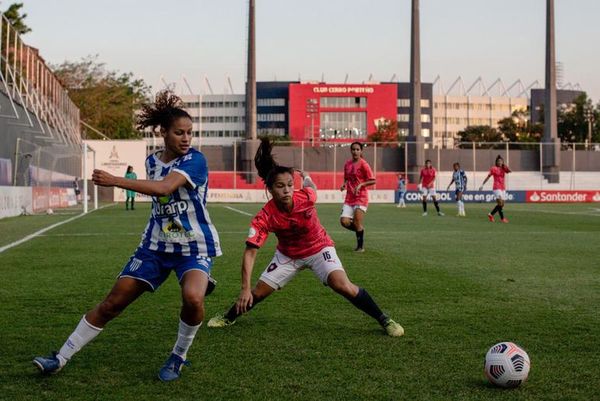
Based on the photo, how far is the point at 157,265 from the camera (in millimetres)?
5230

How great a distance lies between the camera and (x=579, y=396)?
4.70m

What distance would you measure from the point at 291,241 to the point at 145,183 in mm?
2099

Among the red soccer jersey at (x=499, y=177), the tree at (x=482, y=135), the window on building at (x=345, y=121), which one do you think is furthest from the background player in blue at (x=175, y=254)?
the tree at (x=482, y=135)

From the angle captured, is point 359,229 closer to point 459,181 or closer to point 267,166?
point 267,166

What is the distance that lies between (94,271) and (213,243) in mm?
6072

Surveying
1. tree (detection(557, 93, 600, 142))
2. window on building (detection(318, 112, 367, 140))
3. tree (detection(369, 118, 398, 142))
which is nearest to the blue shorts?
tree (detection(557, 93, 600, 142))

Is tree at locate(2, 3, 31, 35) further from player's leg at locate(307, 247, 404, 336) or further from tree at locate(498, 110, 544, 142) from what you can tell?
tree at locate(498, 110, 544, 142)

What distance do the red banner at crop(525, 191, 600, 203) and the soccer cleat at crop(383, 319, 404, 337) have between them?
4936 centimetres

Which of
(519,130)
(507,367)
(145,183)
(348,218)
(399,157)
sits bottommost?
(507,367)

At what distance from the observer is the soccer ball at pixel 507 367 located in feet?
16.0

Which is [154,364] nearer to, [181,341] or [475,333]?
[181,341]

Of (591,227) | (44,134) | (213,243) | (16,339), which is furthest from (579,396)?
(44,134)

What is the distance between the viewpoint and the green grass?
4902 millimetres

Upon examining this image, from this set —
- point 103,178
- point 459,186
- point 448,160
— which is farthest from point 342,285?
point 448,160
